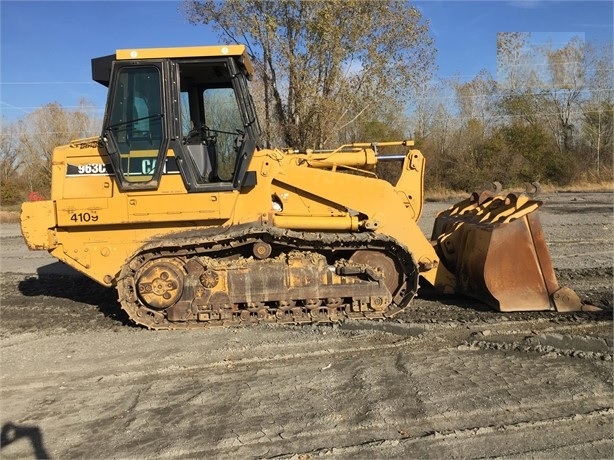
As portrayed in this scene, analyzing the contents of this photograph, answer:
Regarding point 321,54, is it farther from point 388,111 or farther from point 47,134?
point 47,134

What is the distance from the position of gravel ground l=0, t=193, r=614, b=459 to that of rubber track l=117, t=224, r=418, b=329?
174mm

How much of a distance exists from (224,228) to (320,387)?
2303 millimetres

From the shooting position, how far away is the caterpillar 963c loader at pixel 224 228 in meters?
5.40

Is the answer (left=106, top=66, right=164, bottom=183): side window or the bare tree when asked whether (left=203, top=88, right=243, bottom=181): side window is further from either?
the bare tree

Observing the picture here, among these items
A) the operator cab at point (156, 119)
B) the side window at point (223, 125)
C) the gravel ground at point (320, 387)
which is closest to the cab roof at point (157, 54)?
the operator cab at point (156, 119)

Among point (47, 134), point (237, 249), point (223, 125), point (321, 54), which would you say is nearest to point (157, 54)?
point (223, 125)

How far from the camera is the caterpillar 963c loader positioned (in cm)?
540

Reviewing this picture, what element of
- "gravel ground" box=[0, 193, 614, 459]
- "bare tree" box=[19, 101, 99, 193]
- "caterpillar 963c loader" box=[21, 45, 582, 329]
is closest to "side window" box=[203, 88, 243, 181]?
"caterpillar 963c loader" box=[21, 45, 582, 329]

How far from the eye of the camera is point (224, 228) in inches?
219

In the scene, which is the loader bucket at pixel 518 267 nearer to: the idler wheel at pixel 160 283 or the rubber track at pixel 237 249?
the rubber track at pixel 237 249

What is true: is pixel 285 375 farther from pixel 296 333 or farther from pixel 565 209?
pixel 565 209

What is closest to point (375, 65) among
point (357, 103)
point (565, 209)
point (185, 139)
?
point (357, 103)

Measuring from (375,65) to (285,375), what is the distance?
1915 cm

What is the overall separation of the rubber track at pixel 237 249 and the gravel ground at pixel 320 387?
0.57ft
